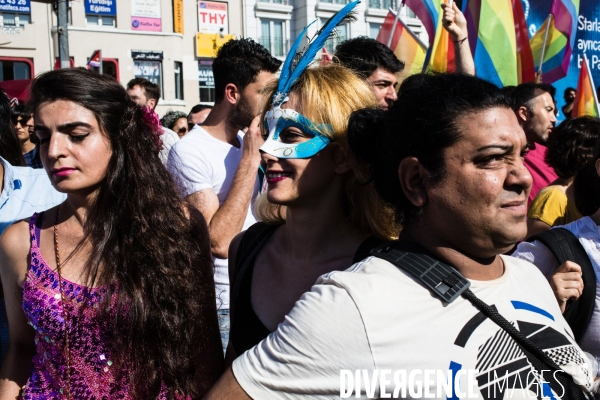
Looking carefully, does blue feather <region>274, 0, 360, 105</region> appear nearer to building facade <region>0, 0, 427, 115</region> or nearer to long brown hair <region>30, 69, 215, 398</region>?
long brown hair <region>30, 69, 215, 398</region>

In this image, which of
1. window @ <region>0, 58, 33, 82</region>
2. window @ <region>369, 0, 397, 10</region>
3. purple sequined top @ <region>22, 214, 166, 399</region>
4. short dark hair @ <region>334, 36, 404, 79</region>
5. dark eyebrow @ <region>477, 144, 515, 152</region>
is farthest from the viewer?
window @ <region>369, 0, 397, 10</region>

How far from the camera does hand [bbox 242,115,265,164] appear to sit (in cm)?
330

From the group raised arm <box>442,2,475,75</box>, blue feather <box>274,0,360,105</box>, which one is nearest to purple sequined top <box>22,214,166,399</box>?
blue feather <box>274,0,360,105</box>

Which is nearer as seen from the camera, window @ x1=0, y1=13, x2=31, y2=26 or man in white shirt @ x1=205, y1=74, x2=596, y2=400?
man in white shirt @ x1=205, y1=74, x2=596, y2=400

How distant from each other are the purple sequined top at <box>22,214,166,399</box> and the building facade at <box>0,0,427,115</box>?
26719 millimetres

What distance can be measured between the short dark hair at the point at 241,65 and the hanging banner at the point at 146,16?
2862 cm

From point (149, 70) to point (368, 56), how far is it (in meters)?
28.4

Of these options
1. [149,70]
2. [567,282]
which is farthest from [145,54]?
→ [567,282]

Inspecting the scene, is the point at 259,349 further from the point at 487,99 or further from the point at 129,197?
the point at 129,197

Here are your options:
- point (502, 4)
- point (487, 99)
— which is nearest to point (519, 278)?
point (487, 99)

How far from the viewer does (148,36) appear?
30.5 m

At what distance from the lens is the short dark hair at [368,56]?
3596 millimetres

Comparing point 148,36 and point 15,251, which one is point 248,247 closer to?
point 15,251

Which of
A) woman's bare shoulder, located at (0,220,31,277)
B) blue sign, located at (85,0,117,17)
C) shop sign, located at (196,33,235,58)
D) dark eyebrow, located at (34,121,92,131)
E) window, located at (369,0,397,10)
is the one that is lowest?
woman's bare shoulder, located at (0,220,31,277)
